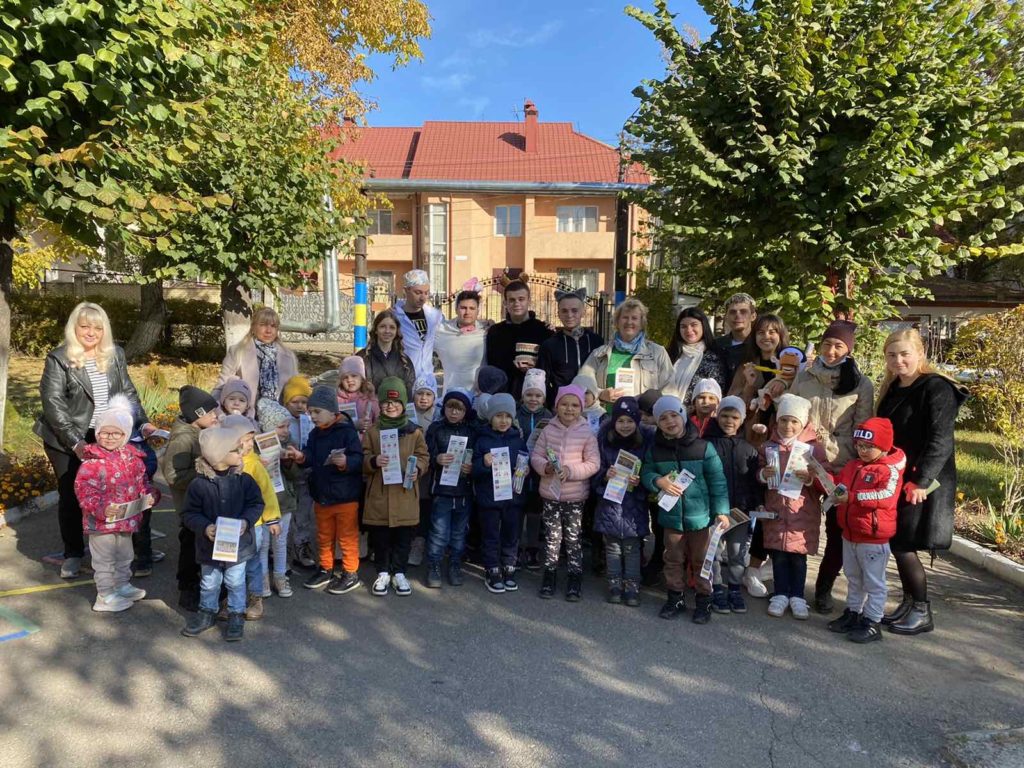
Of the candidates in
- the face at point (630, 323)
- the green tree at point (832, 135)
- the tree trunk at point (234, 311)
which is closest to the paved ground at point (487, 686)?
the face at point (630, 323)

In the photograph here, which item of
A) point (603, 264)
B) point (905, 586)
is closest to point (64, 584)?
point (905, 586)

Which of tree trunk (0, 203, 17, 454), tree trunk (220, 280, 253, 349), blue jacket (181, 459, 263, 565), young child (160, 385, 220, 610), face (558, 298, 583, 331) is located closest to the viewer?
blue jacket (181, 459, 263, 565)

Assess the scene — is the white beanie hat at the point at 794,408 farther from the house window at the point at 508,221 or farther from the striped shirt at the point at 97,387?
the house window at the point at 508,221

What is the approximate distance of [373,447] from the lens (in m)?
4.84

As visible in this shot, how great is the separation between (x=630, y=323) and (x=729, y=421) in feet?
3.85

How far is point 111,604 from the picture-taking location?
438cm

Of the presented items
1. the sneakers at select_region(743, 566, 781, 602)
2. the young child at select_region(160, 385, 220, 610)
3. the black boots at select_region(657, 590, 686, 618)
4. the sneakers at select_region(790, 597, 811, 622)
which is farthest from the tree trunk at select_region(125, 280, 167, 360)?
the sneakers at select_region(790, 597, 811, 622)

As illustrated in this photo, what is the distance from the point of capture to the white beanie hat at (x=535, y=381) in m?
5.22

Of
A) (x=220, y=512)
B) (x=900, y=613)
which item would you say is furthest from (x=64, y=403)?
(x=900, y=613)

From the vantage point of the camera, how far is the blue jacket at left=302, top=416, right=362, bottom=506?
4648 mm

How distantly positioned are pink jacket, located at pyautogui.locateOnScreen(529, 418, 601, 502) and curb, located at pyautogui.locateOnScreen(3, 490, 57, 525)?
490cm

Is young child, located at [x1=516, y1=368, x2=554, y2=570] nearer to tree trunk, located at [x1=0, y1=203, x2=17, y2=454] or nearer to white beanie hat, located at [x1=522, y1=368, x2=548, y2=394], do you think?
white beanie hat, located at [x1=522, y1=368, x2=548, y2=394]

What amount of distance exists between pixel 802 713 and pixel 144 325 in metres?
14.6

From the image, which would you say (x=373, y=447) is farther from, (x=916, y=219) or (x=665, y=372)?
(x=916, y=219)
